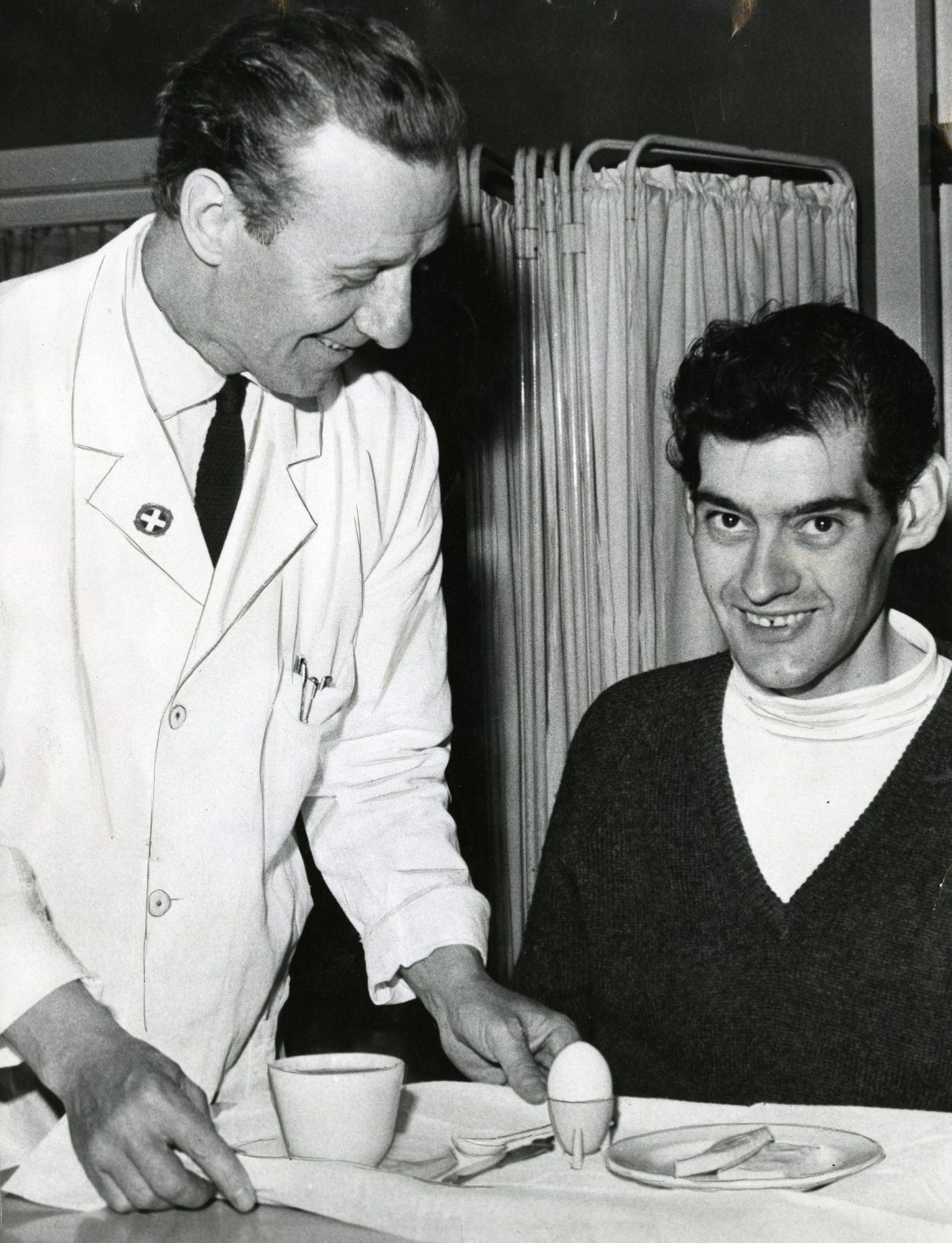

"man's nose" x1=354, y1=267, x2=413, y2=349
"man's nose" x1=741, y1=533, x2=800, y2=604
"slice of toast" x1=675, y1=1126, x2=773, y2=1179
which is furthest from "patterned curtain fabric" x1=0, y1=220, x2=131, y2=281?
"slice of toast" x1=675, y1=1126, x2=773, y2=1179

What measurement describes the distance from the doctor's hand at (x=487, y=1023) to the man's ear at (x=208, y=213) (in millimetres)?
696

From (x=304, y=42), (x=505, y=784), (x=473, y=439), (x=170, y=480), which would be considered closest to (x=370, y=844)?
(x=170, y=480)

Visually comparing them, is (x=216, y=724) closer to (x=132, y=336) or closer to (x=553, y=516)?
(x=132, y=336)

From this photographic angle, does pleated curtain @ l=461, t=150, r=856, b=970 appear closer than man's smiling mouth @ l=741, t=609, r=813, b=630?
No

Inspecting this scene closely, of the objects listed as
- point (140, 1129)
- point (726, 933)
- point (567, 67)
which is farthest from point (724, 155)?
point (140, 1129)

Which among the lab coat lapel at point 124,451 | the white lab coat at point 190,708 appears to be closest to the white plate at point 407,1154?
the white lab coat at point 190,708

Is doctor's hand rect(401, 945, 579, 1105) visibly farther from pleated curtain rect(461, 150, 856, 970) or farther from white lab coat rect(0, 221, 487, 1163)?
pleated curtain rect(461, 150, 856, 970)

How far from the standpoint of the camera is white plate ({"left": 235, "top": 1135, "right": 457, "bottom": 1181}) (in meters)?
0.92

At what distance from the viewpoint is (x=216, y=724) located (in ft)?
4.20

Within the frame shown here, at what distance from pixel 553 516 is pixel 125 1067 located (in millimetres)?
1524

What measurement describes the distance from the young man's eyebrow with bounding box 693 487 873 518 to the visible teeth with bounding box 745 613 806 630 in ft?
0.36

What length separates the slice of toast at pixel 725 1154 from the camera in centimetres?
88

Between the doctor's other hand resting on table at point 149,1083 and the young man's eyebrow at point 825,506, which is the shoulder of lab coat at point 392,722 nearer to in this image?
the doctor's other hand resting on table at point 149,1083

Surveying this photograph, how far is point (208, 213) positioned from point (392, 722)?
1.80 feet
